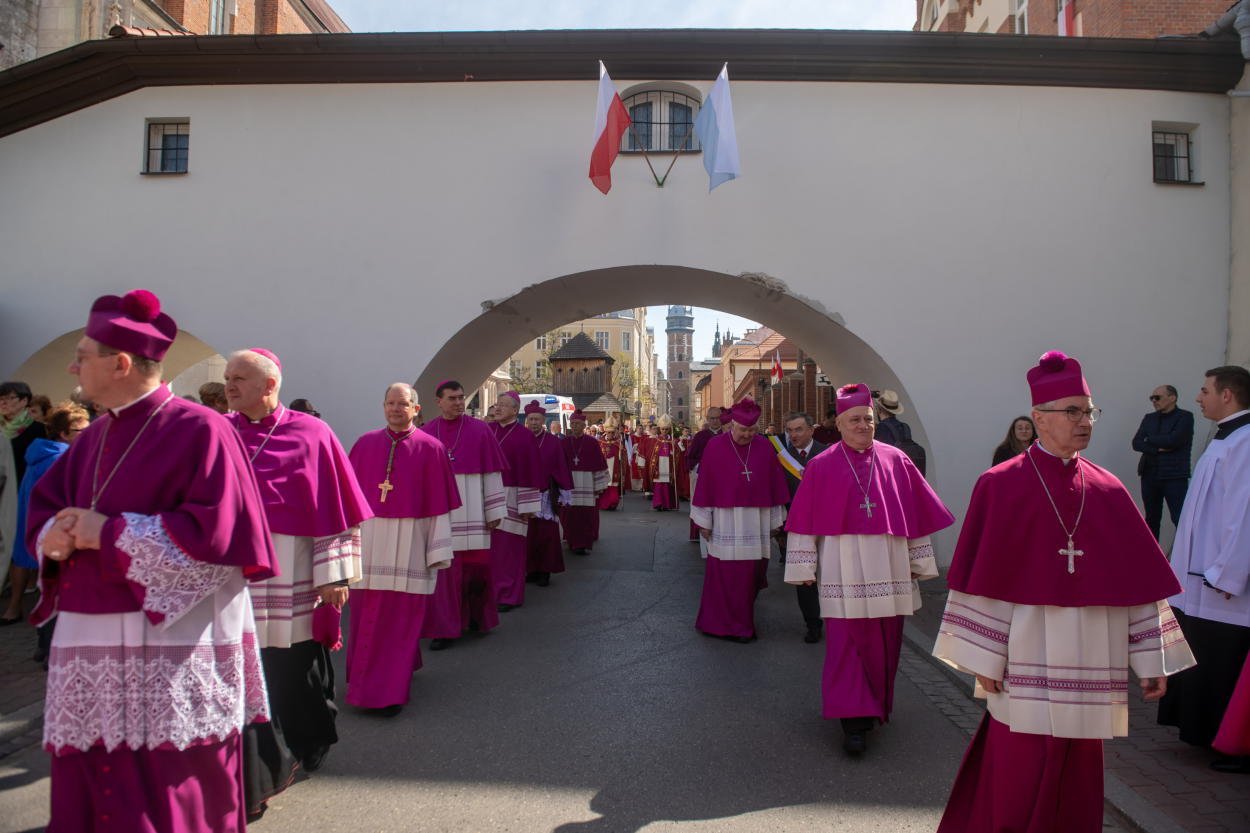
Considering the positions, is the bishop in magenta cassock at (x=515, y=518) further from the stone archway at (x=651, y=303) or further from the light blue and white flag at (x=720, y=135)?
the light blue and white flag at (x=720, y=135)

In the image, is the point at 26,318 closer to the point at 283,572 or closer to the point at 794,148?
the point at 283,572

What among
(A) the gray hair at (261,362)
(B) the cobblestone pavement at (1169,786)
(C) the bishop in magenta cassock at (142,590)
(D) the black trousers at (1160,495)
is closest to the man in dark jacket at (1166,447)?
(D) the black trousers at (1160,495)

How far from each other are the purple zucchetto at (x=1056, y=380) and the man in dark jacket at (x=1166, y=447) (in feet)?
21.8

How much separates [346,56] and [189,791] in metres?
9.41

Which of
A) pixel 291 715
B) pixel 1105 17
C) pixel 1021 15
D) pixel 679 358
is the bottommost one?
pixel 291 715

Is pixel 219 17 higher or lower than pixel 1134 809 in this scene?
higher

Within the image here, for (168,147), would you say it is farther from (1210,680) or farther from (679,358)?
(679,358)

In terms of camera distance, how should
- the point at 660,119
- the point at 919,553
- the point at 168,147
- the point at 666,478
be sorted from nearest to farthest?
the point at 919,553 → the point at 660,119 → the point at 168,147 → the point at 666,478

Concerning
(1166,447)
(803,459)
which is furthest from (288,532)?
(1166,447)

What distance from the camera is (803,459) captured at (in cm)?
946

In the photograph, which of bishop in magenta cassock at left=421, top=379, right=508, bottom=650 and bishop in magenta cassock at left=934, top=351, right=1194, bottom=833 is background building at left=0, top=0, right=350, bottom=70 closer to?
bishop in magenta cassock at left=421, top=379, right=508, bottom=650

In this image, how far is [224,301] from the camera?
10.5 m

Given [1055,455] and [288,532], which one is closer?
[1055,455]

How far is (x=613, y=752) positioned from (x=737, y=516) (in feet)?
10.1
